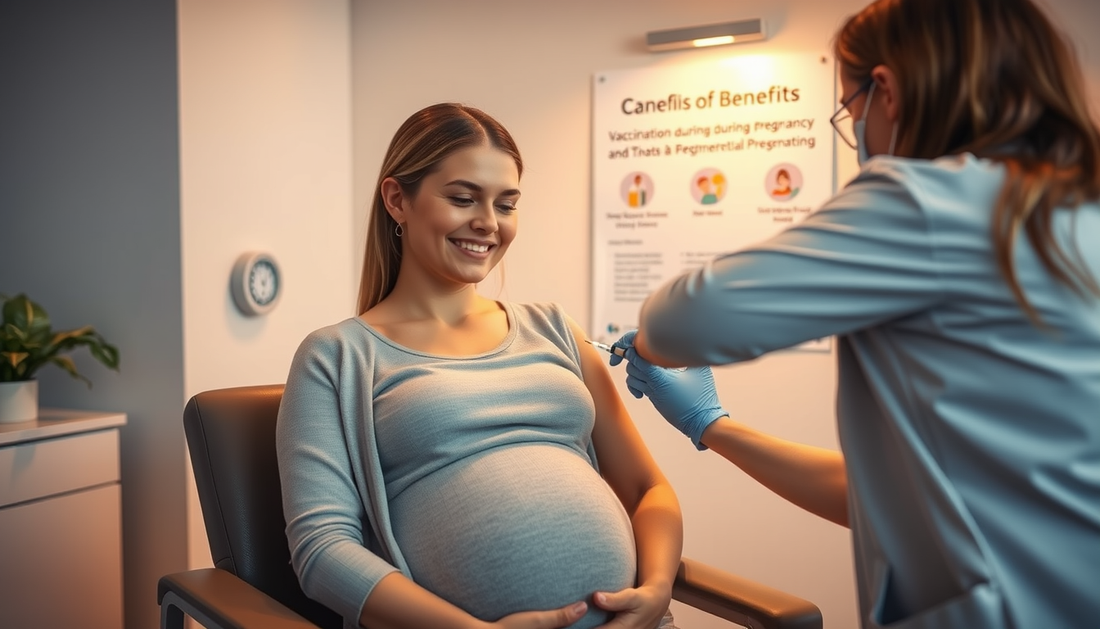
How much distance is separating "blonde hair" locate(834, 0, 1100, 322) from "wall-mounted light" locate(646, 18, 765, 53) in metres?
1.67

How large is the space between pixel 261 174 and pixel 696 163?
1271 mm

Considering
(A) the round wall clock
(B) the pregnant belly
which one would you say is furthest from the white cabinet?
(B) the pregnant belly

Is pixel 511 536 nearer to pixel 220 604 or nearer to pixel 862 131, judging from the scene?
pixel 220 604

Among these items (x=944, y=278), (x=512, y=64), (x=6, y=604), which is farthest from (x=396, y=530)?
(x=512, y=64)

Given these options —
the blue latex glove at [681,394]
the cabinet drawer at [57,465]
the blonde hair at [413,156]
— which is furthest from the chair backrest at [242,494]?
the cabinet drawer at [57,465]

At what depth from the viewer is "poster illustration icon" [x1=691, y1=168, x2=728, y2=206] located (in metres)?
2.66

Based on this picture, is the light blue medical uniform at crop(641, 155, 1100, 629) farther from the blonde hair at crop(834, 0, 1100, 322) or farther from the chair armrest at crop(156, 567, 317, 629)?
the chair armrest at crop(156, 567, 317, 629)

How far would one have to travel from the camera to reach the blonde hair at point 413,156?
4.85 ft

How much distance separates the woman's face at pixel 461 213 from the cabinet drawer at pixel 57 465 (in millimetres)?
1251

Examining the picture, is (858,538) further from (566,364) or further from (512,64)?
(512,64)

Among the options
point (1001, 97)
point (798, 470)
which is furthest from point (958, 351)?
point (798, 470)

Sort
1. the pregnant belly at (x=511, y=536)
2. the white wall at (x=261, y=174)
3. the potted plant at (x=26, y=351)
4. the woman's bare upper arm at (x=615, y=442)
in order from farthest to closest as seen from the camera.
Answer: the white wall at (x=261, y=174)
the potted plant at (x=26, y=351)
the woman's bare upper arm at (x=615, y=442)
the pregnant belly at (x=511, y=536)

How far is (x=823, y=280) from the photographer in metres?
0.87

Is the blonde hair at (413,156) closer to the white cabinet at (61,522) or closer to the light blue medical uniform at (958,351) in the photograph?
the light blue medical uniform at (958,351)
